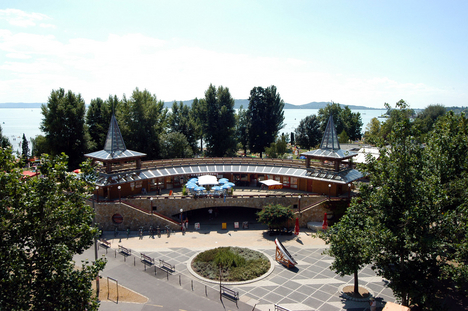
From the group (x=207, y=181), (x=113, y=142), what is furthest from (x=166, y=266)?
(x=113, y=142)

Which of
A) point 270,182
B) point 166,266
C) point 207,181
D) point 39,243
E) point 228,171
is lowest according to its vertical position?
point 166,266

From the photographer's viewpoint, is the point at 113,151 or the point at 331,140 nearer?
the point at 113,151

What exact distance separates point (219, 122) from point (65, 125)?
32.4m

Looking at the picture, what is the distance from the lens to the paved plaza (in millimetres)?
25609

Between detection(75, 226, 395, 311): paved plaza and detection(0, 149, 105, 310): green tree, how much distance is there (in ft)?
35.7

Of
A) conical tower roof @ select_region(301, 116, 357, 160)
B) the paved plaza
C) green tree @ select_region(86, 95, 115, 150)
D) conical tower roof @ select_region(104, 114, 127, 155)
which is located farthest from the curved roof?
green tree @ select_region(86, 95, 115, 150)

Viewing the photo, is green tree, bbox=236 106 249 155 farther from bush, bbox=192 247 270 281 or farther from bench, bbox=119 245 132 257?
bench, bbox=119 245 132 257

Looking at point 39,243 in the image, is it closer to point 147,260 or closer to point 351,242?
point 147,260

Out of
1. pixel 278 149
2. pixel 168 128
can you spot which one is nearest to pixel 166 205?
pixel 278 149

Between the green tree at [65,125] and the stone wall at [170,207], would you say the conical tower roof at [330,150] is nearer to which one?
the stone wall at [170,207]

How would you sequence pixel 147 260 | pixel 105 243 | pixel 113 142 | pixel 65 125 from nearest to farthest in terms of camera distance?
pixel 147 260 → pixel 105 243 → pixel 113 142 → pixel 65 125

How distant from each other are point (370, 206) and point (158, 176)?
32.4 m

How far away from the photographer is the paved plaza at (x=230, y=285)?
2561 centimetres

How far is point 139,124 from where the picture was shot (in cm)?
6794
